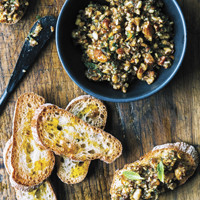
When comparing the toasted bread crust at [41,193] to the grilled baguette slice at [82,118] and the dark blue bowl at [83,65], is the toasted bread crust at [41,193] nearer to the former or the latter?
the grilled baguette slice at [82,118]

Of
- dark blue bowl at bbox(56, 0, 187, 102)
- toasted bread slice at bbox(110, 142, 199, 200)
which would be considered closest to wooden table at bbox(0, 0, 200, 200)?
toasted bread slice at bbox(110, 142, 199, 200)

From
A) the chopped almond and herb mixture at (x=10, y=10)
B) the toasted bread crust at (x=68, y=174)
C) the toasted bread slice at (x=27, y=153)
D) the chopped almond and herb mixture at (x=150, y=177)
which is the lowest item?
the chopped almond and herb mixture at (x=150, y=177)

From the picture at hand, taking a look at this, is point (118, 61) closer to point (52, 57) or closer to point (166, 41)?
point (166, 41)

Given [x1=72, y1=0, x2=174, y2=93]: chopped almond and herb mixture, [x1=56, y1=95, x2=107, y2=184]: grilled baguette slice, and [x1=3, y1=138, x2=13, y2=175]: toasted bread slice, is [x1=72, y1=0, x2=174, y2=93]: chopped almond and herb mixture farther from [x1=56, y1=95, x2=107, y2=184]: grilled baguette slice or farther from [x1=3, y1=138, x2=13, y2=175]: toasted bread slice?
[x1=3, y1=138, x2=13, y2=175]: toasted bread slice

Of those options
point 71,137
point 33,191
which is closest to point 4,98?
point 71,137

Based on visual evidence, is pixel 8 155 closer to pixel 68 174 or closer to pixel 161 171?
pixel 68 174

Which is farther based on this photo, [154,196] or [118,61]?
[154,196]

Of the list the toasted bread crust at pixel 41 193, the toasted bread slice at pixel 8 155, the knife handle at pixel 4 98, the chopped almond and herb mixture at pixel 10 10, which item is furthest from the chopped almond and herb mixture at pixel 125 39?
the toasted bread crust at pixel 41 193

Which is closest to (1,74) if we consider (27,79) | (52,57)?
(27,79)
